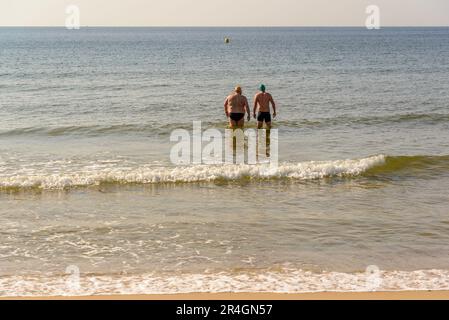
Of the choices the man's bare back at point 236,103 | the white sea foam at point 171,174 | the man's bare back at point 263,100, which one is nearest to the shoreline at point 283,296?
the white sea foam at point 171,174

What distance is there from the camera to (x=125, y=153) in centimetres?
1538

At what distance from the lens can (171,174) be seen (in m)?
12.8

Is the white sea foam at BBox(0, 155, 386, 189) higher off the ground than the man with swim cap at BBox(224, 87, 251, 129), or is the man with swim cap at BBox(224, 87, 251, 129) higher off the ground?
the man with swim cap at BBox(224, 87, 251, 129)

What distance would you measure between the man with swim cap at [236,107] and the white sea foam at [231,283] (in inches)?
363

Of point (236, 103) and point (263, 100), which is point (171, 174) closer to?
point (236, 103)

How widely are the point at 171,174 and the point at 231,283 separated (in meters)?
5.96

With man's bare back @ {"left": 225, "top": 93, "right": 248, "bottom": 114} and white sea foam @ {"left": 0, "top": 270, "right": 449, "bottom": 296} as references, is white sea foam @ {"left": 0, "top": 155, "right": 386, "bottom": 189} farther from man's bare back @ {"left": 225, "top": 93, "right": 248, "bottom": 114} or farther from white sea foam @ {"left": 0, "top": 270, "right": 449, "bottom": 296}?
white sea foam @ {"left": 0, "top": 270, "right": 449, "bottom": 296}

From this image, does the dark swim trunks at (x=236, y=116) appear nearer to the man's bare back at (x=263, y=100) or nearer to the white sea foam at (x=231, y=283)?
the man's bare back at (x=263, y=100)

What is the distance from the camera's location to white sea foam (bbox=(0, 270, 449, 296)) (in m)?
6.78

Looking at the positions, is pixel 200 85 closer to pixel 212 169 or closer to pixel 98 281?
pixel 212 169

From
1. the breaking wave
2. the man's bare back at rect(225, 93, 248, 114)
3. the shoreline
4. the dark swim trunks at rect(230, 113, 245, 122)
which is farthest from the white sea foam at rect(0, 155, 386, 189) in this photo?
the shoreline

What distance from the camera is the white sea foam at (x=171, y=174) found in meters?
12.2

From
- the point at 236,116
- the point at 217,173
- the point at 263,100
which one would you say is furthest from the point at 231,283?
the point at 263,100

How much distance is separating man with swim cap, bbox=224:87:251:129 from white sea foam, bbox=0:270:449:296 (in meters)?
9.21
